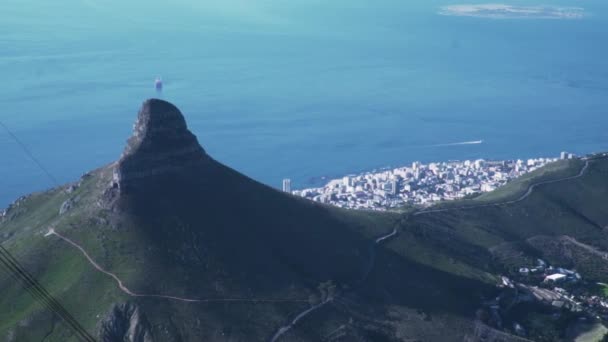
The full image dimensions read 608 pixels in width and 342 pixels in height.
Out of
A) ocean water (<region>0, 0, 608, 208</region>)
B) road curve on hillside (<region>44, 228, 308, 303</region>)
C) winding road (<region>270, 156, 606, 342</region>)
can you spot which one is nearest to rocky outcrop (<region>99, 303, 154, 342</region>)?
road curve on hillside (<region>44, 228, 308, 303</region>)

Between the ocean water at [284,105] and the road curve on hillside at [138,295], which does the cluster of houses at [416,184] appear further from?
the road curve on hillside at [138,295]

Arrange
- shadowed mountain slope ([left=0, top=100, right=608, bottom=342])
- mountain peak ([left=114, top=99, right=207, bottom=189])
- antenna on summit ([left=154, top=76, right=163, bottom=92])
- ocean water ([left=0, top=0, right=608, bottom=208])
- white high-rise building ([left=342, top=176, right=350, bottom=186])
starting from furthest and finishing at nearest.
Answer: antenna on summit ([left=154, top=76, right=163, bottom=92]), ocean water ([left=0, top=0, right=608, bottom=208]), white high-rise building ([left=342, top=176, right=350, bottom=186]), mountain peak ([left=114, top=99, right=207, bottom=189]), shadowed mountain slope ([left=0, top=100, right=608, bottom=342])

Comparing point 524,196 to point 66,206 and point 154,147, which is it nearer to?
point 154,147

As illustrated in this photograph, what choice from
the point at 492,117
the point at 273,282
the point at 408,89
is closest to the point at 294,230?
the point at 273,282

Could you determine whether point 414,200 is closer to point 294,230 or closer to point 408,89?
point 294,230

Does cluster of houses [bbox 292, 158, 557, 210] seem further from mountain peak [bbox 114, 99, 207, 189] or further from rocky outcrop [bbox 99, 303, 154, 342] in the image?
rocky outcrop [bbox 99, 303, 154, 342]
